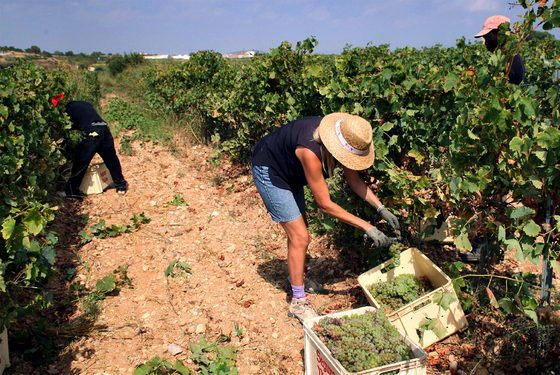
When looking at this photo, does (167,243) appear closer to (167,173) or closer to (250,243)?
(250,243)

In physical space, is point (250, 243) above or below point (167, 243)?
below

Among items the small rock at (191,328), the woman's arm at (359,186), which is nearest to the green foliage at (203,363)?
the small rock at (191,328)

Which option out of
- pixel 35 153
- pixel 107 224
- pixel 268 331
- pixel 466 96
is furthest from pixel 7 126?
pixel 466 96

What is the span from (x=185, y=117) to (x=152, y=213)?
4419 millimetres

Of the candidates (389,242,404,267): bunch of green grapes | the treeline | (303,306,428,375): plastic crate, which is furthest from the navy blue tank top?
(303,306,428,375): plastic crate

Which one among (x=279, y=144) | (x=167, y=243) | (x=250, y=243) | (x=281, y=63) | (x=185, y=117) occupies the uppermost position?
(x=185, y=117)

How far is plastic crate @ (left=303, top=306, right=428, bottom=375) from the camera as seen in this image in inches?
77.7

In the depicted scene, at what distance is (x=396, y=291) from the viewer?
272 centimetres

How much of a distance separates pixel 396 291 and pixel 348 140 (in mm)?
1166

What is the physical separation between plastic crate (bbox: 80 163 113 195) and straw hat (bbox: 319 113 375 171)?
4.43m

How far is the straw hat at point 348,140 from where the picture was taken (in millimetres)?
2355

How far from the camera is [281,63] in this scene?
5105 millimetres

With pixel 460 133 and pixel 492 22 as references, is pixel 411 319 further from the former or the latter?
pixel 492 22

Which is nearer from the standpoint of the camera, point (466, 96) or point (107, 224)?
point (466, 96)
